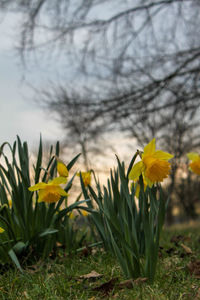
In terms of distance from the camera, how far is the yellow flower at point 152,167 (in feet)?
5.23

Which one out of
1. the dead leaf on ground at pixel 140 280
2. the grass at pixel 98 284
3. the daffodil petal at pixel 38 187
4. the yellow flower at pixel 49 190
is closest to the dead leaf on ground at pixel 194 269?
the grass at pixel 98 284

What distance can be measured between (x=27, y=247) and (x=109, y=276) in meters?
0.80

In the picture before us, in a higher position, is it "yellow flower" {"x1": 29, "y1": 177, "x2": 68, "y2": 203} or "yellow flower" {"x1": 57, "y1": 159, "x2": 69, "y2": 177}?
"yellow flower" {"x1": 57, "y1": 159, "x2": 69, "y2": 177}

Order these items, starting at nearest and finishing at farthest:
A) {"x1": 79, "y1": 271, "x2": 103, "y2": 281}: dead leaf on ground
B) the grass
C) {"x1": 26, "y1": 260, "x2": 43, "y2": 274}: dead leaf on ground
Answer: the grass, {"x1": 79, "y1": 271, "x2": 103, "y2": 281}: dead leaf on ground, {"x1": 26, "y1": 260, "x2": 43, "y2": 274}: dead leaf on ground

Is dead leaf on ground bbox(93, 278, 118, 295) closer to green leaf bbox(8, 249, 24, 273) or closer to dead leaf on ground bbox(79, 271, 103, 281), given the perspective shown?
dead leaf on ground bbox(79, 271, 103, 281)

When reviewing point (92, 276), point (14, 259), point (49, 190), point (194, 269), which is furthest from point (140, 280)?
point (14, 259)

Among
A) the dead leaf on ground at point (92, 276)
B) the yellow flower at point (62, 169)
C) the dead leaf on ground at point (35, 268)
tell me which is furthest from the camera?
the dead leaf on ground at point (35, 268)

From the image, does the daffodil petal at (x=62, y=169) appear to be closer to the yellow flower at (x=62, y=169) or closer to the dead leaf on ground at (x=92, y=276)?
the yellow flower at (x=62, y=169)

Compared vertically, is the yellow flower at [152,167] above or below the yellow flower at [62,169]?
below

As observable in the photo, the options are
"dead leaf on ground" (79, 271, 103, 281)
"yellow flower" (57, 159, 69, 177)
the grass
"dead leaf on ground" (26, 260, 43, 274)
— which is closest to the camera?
the grass

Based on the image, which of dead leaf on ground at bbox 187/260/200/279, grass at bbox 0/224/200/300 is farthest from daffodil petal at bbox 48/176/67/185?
dead leaf on ground at bbox 187/260/200/279

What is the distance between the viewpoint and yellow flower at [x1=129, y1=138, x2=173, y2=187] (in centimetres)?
159

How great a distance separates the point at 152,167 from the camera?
63.0 inches

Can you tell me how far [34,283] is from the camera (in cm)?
186
